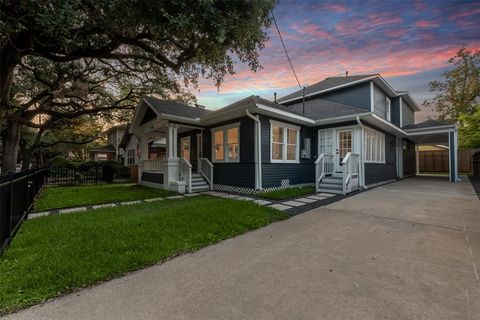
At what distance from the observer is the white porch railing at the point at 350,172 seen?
8703 millimetres

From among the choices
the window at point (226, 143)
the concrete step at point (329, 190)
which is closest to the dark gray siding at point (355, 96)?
the concrete step at point (329, 190)

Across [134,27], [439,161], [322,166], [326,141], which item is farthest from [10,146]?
[439,161]

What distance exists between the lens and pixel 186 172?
32.6 ft

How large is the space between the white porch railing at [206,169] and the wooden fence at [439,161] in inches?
920

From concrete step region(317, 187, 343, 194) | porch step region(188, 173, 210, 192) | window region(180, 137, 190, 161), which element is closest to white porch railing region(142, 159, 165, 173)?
porch step region(188, 173, 210, 192)

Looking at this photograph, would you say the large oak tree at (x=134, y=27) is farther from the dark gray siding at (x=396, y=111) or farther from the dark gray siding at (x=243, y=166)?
the dark gray siding at (x=396, y=111)

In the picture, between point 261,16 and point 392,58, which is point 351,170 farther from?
point 261,16

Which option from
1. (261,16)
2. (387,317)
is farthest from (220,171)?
(387,317)

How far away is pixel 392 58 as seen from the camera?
8234 mm

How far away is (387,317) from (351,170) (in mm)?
7989

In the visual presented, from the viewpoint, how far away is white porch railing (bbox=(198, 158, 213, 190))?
10477mm

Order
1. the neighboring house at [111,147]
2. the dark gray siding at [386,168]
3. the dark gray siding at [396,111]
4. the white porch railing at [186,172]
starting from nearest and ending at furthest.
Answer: the white porch railing at [186,172] → the dark gray siding at [386,168] → the dark gray siding at [396,111] → the neighboring house at [111,147]

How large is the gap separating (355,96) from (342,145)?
358cm

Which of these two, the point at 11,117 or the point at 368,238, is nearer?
the point at 368,238
